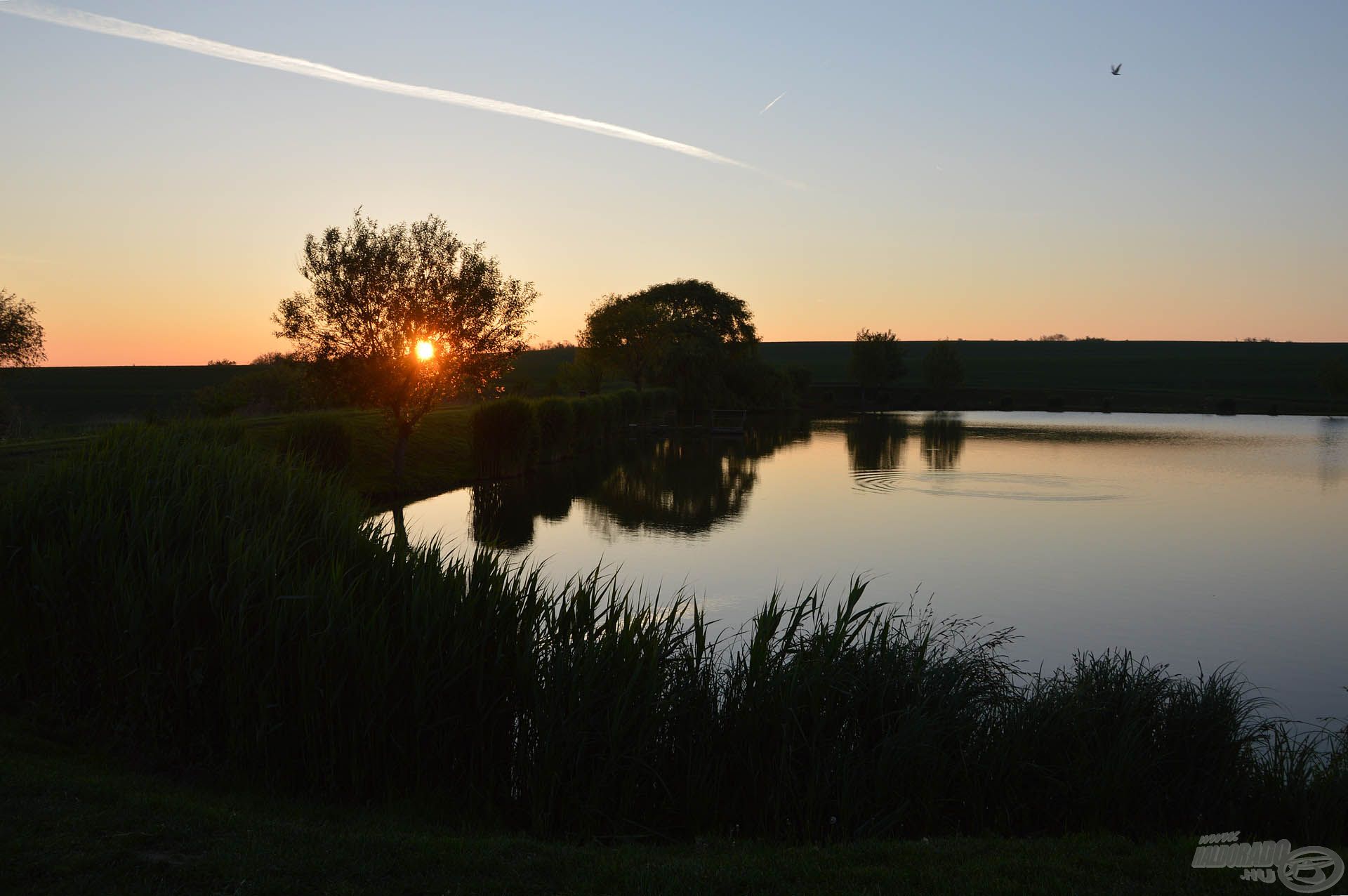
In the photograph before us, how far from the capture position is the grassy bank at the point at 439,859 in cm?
521

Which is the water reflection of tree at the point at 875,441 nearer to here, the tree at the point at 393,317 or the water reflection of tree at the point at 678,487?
the water reflection of tree at the point at 678,487

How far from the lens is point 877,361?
96.0 m

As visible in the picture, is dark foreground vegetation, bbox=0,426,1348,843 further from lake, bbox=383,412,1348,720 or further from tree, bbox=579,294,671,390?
tree, bbox=579,294,671,390

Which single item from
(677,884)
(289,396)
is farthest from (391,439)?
(677,884)

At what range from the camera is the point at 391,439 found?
3328cm

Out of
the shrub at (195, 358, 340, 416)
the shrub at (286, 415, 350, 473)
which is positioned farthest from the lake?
the shrub at (195, 358, 340, 416)

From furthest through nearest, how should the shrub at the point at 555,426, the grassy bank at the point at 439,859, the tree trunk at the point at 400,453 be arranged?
1. the shrub at the point at 555,426
2. the tree trunk at the point at 400,453
3. the grassy bank at the point at 439,859

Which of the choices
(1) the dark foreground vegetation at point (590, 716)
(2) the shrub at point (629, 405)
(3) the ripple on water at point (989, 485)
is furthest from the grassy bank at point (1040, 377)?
(1) the dark foreground vegetation at point (590, 716)

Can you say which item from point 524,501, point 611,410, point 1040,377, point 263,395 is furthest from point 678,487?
point 1040,377

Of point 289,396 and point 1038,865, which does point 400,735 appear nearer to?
point 1038,865

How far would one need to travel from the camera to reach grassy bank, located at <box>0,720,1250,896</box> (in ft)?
17.1

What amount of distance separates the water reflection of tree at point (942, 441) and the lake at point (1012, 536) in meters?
0.41

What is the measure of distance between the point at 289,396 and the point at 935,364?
6670 centimetres

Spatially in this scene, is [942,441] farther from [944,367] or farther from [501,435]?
[944,367]
